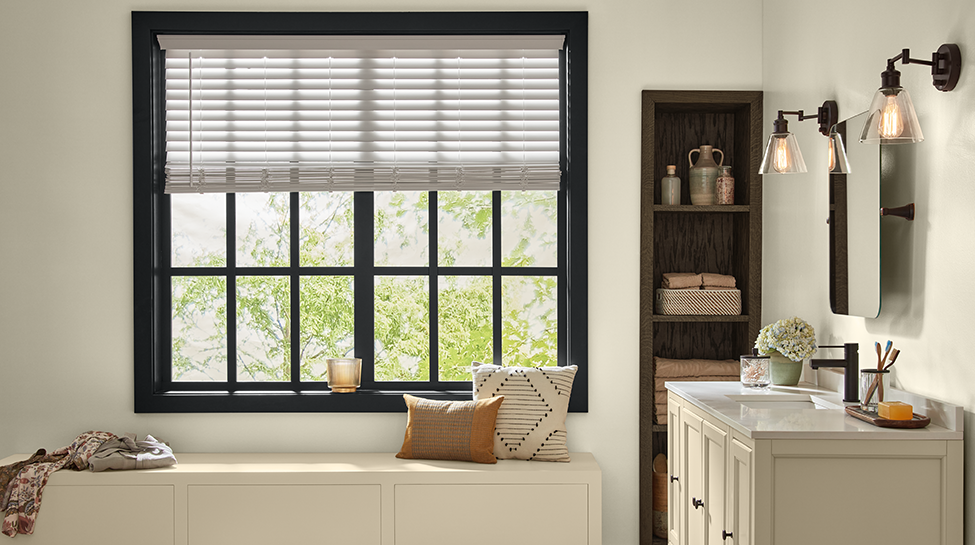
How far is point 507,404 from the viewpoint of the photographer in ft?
10.5

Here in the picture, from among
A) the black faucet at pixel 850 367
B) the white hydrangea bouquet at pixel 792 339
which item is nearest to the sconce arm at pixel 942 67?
the black faucet at pixel 850 367

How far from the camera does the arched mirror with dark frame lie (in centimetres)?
235

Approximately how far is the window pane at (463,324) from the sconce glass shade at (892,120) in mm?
2027

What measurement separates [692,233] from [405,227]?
1484 mm

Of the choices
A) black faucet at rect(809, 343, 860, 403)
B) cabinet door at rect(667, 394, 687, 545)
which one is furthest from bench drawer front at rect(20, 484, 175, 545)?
black faucet at rect(809, 343, 860, 403)

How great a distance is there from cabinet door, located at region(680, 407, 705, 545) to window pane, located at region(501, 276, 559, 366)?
1008mm

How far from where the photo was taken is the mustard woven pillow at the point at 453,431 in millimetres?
3100

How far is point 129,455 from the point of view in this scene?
3.11 meters

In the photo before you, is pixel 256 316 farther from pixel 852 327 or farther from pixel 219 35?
pixel 852 327

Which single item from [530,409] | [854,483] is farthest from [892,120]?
[530,409]

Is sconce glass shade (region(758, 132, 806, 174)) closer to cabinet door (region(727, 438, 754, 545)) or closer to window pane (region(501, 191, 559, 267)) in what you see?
cabinet door (region(727, 438, 754, 545))

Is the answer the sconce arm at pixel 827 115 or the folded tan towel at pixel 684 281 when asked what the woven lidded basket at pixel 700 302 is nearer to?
the folded tan towel at pixel 684 281

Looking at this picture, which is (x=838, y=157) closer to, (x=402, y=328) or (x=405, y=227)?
(x=405, y=227)

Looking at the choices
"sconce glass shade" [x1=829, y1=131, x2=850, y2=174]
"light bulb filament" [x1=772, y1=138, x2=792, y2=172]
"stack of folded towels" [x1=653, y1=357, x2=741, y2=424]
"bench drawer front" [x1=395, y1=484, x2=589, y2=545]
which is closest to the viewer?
"sconce glass shade" [x1=829, y1=131, x2=850, y2=174]
